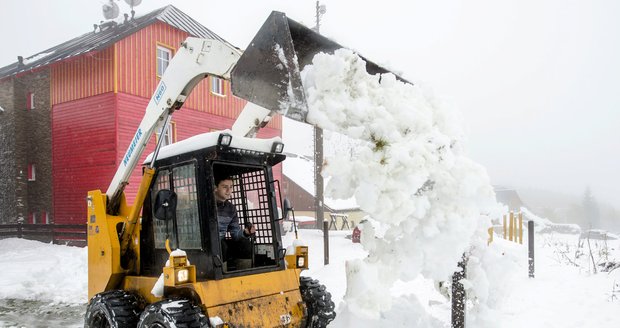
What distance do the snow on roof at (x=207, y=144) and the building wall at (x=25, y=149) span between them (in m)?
14.8

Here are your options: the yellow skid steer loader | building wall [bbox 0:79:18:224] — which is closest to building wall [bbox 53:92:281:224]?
building wall [bbox 0:79:18:224]

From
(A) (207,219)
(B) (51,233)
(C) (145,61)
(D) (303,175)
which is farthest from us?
(D) (303,175)

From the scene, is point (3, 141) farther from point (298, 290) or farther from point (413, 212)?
point (413, 212)

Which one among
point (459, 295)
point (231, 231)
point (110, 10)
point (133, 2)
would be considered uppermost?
point (133, 2)

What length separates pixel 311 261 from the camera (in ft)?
36.5

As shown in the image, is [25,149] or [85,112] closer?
[85,112]

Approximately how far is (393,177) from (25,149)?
18774 mm

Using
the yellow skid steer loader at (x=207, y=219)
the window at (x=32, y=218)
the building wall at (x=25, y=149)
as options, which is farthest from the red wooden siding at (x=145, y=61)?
the yellow skid steer loader at (x=207, y=219)

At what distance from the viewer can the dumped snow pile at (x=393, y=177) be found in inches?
139

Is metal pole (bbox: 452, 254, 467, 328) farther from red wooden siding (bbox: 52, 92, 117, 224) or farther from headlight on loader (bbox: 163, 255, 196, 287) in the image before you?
red wooden siding (bbox: 52, 92, 117, 224)

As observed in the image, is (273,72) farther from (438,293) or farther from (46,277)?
(46,277)

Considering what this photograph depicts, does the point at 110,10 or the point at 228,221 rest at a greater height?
the point at 110,10

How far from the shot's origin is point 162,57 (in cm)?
1655

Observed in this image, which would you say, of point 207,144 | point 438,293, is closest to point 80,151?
point 438,293
